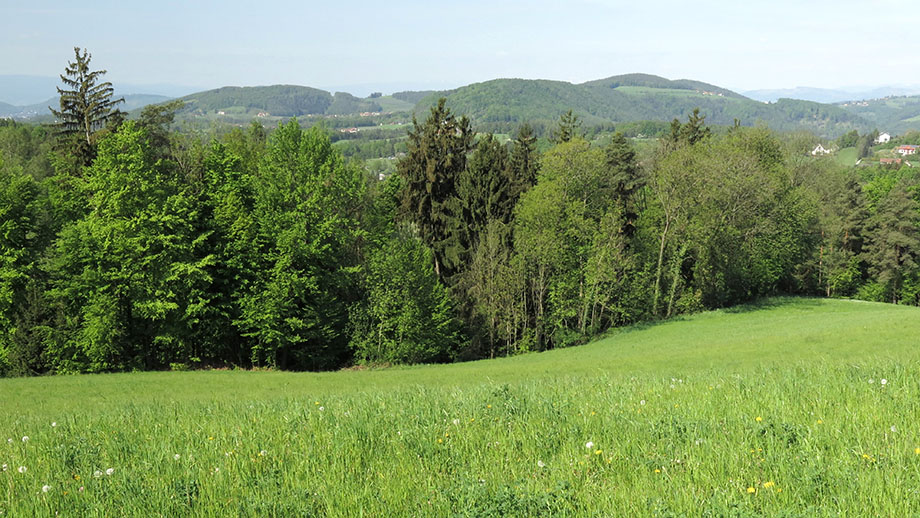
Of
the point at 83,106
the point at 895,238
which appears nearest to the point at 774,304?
the point at 895,238

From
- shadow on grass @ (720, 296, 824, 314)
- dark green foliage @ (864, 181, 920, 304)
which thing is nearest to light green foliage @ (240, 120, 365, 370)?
shadow on grass @ (720, 296, 824, 314)

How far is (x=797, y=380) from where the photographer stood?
8.29 meters

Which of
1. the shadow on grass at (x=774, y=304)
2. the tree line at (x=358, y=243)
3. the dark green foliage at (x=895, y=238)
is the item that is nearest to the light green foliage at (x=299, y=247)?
the tree line at (x=358, y=243)

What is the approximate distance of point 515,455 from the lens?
5492 mm

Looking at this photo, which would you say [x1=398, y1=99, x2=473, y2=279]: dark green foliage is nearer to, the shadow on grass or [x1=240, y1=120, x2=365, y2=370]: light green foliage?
[x1=240, y1=120, x2=365, y2=370]: light green foliage

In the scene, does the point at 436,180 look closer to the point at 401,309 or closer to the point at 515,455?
the point at 401,309

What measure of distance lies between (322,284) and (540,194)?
19660mm

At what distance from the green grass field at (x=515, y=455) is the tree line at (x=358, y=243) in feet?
86.5

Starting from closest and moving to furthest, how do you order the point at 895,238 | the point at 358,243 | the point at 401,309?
the point at 401,309 → the point at 358,243 → the point at 895,238

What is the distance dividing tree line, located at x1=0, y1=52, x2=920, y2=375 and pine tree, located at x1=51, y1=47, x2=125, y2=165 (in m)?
0.28

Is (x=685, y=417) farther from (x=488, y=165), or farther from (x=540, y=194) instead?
(x=488, y=165)

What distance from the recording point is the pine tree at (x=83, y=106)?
36.7 metres

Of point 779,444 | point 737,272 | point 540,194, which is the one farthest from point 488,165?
point 779,444

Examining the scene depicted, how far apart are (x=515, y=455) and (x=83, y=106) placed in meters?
44.6
